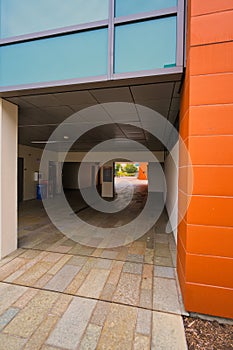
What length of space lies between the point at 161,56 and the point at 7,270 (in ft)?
10.7

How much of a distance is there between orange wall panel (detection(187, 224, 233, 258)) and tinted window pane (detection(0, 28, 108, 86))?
197 cm

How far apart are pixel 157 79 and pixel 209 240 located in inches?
69.4

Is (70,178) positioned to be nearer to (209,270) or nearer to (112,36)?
(112,36)

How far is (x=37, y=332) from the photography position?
5.14ft

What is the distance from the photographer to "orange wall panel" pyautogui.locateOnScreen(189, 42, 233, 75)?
1.67 metres

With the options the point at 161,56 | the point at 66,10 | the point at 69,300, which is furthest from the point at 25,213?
the point at 161,56

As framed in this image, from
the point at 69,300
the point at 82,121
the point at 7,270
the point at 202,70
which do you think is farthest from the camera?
the point at 82,121

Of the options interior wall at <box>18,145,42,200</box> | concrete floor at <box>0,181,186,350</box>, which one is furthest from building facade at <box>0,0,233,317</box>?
interior wall at <box>18,145,42,200</box>

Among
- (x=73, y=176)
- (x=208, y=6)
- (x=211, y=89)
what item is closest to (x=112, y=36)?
(x=208, y=6)

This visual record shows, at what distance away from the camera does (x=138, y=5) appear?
2076 mm

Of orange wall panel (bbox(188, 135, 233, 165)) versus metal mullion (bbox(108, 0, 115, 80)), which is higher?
metal mullion (bbox(108, 0, 115, 80))

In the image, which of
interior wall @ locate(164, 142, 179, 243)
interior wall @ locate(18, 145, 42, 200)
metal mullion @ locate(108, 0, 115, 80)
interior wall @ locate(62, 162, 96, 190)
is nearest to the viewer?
metal mullion @ locate(108, 0, 115, 80)

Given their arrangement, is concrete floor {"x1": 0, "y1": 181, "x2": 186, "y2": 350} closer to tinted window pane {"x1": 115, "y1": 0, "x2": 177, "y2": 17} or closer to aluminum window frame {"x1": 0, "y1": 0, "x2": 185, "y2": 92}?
aluminum window frame {"x1": 0, "y1": 0, "x2": 185, "y2": 92}

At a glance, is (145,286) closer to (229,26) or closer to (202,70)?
(202,70)
